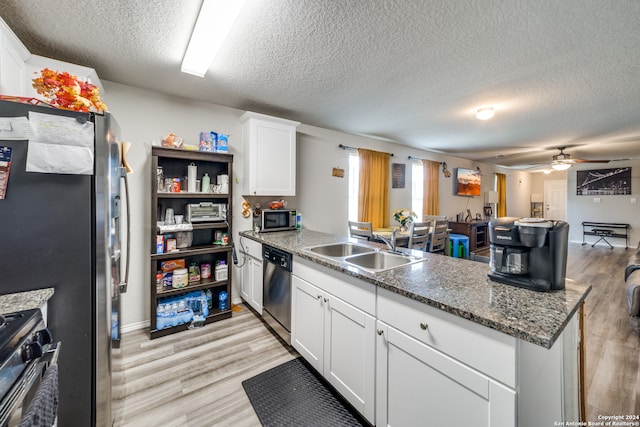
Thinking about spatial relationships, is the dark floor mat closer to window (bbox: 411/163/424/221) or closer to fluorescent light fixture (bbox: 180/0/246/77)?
fluorescent light fixture (bbox: 180/0/246/77)

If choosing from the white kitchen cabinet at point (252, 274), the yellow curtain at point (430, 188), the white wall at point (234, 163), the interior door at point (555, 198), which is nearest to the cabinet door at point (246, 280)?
the white kitchen cabinet at point (252, 274)

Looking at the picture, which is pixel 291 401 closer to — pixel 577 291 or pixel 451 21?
pixel 577 291

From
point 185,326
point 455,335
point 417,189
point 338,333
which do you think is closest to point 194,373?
point 185,326

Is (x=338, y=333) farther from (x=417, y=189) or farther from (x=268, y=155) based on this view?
(x=417, y=189)

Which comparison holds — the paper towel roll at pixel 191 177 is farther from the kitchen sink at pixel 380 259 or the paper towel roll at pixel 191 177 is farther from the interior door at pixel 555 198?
the interior door at pixel 555 198

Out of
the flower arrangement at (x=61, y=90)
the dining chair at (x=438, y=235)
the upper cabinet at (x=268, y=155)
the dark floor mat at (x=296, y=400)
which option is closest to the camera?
the flower arrangement at (x=61, y=90)

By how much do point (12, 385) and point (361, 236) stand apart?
3.29 metres

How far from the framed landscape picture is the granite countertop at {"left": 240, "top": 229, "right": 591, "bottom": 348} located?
9.08m

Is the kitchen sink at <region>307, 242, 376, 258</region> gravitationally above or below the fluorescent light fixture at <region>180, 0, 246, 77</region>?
below

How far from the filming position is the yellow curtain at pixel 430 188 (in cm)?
530

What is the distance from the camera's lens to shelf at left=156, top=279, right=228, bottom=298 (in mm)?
2467

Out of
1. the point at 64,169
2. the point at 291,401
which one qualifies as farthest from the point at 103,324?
the point at 291,401

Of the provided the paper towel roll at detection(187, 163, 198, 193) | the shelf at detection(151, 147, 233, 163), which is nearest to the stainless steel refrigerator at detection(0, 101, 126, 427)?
the shelf at detection(151, 147, 233, 163)

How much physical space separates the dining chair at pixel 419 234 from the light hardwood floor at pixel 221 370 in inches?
68.4
